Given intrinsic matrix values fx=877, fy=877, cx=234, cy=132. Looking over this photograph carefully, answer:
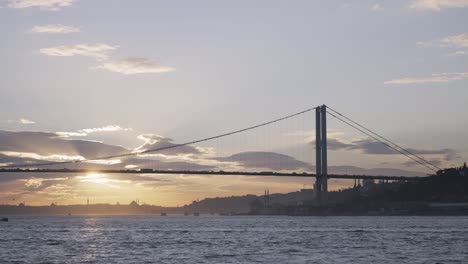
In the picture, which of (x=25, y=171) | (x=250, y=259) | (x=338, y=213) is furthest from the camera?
(x=338, y=213)

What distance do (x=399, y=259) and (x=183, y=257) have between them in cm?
1191

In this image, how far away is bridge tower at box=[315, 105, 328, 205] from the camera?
13038 cm

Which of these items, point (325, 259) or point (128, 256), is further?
point (128, 256)

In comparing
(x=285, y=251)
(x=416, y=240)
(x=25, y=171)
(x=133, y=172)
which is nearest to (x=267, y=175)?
(x=133, y=172)

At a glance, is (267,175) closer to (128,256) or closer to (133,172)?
(133,172)

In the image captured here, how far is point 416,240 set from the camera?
67688 millimetres

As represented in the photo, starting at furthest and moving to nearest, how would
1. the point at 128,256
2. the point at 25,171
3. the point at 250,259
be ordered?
the point at 25,171
the point at 128,256
the point at 250,259

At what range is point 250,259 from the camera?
155 ft

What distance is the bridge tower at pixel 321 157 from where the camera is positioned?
13038 centimetres

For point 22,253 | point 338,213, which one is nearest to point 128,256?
point 22,253

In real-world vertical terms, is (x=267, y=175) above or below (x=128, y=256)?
above

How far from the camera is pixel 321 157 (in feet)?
436

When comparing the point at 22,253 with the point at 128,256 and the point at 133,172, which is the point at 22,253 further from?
the point at 133,172

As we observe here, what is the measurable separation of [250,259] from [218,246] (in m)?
13.5
